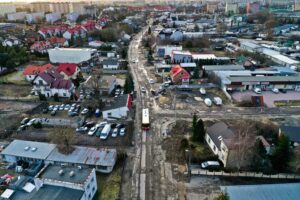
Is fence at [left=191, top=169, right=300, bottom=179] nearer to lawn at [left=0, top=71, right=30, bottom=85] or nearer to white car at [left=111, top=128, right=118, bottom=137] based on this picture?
white car at [left=111, top=128, right=118, bottom=137]

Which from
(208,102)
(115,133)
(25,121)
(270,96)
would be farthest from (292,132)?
(25,121)

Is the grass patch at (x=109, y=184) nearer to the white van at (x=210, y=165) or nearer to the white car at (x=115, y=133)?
the white car at (x=115, y=133)

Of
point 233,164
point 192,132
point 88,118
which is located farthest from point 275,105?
point 88,118

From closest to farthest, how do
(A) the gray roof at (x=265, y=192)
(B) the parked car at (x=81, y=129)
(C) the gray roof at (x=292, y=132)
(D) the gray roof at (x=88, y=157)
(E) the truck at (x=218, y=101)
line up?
(A) the gray roof at (x=265, y=192) → (D) the gray roof at (x=88, y=157) → (C) the gray roof at (x=292, y=132) → (B) the parked car at (x=81, y=129) → (E) the truck at (x=218, y=101)

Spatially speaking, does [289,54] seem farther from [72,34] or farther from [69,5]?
[69,5]

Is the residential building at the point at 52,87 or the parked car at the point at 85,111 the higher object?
the residential building at the point at 52,87

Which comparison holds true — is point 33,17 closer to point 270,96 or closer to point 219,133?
point 270,96

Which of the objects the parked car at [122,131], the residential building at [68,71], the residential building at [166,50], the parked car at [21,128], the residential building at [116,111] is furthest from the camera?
the residential building at [166,50]

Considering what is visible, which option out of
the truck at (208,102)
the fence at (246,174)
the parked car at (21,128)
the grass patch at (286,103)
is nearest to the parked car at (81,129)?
the parked car at (21,128)
